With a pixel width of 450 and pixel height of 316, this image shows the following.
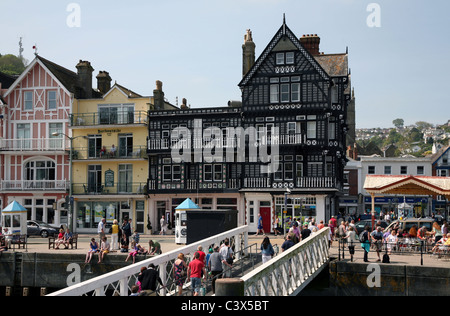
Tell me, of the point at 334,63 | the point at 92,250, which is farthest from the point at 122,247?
the point at 334,63

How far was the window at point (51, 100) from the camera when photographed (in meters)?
50.6

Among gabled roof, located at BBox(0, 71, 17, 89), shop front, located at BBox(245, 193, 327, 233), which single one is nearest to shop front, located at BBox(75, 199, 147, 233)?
shop front, located at BBox(245, 193, 327, 233)

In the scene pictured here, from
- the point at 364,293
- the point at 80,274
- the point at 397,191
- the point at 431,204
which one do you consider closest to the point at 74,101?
the point at 80,274

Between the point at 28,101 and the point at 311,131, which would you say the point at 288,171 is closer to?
the point at 311,131

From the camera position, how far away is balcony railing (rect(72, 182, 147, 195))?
48000 millimetres

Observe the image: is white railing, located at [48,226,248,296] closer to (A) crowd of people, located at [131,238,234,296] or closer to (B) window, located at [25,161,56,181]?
(A) crowd of people, located at [131,238,234,296]

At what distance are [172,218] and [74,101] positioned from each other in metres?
13.7

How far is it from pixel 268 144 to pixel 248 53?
9341 mm

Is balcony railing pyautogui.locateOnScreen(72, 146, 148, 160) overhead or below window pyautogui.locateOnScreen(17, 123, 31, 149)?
below

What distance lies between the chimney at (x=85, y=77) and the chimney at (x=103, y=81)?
185 centimetres

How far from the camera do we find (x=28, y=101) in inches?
2005

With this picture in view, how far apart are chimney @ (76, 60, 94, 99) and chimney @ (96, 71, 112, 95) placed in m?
1.85
